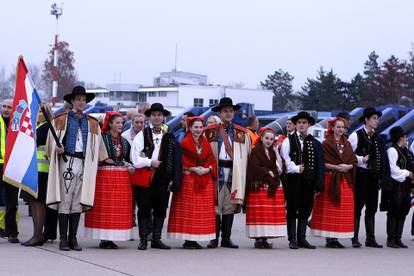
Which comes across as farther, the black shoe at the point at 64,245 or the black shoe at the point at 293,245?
the black shoe at the point at 293,245

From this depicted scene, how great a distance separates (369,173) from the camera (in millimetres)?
11039

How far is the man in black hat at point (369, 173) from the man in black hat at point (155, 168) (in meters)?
2.81

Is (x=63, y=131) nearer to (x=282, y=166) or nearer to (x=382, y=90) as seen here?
(x=282, y=166)

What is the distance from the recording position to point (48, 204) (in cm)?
943

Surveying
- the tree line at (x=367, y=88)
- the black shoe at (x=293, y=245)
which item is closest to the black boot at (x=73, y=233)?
the black shoe at (x=293, y=245)

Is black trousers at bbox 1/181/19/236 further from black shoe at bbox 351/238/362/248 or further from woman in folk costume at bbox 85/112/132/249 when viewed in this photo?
black shoe at bbox 351/238/362/248

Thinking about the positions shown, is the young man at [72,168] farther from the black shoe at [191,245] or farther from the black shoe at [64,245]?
the black shoe at [191,245]

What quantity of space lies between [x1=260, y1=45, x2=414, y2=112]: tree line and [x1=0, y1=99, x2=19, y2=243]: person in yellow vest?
61.1 m

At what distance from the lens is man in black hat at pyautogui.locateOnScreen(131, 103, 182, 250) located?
32.4ft

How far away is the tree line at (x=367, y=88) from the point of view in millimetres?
71312

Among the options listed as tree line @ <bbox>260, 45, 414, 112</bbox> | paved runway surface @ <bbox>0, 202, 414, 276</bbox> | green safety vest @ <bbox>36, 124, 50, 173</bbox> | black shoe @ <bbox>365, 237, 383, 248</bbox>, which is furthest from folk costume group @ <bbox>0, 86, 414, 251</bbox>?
tree line @ <bbox>260, 45, 414, 112</bbox>

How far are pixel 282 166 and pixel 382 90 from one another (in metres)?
63.2

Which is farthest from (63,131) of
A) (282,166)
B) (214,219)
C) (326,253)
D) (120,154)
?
(326,253)

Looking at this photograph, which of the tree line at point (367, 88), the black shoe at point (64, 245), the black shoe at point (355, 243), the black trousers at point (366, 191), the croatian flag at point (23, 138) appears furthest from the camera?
the tree line at point (367, 88)
